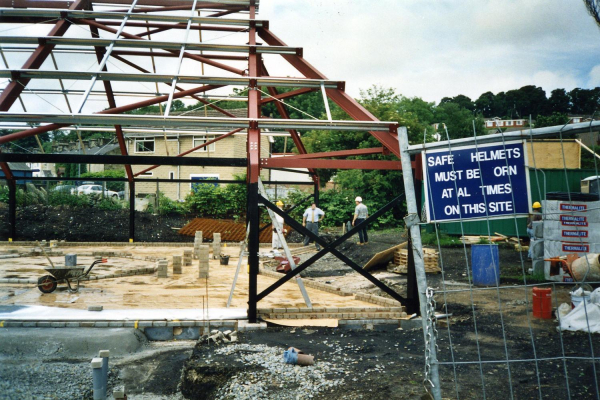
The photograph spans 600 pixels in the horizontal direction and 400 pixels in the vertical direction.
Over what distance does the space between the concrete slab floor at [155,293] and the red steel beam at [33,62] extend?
378 cm

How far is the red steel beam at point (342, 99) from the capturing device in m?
8.95

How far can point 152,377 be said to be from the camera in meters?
6.04

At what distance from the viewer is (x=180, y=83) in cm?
970

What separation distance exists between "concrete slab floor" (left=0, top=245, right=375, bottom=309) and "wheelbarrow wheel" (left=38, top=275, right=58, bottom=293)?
15 centimetres

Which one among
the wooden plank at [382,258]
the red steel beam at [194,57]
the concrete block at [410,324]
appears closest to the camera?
the concrete block at [410,324]

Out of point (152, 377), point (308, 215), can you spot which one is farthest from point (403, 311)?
point (308, 215)

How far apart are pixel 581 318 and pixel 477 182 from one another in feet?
17.8

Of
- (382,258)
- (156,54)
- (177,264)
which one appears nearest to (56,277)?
(177,264)

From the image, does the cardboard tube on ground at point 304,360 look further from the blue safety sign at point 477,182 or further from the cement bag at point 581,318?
the cement bag at point 581,318

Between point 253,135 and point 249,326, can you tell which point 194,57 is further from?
point 249,326

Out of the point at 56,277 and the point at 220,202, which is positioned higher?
the point at 220,202

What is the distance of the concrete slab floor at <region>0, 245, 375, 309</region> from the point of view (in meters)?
8.97

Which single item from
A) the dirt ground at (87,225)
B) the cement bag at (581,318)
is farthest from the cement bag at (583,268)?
the dirt ground at (87,225)

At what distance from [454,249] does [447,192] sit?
49.4 feet
